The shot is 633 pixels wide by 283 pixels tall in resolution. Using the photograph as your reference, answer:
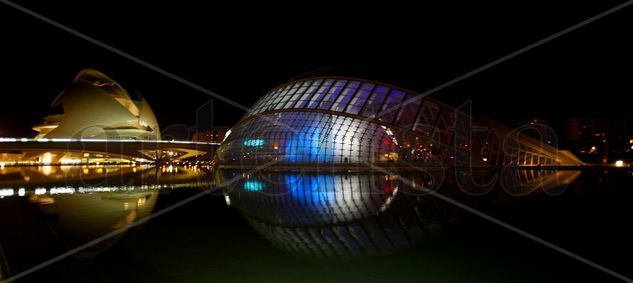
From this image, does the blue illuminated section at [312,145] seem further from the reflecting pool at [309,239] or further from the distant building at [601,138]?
the distant building at [601,138]

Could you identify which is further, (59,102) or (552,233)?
(59,102)

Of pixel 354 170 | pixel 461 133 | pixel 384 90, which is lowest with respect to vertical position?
pixel 354 170

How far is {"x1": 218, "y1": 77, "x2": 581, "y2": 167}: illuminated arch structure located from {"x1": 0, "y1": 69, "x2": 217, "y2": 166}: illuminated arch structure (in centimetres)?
3482

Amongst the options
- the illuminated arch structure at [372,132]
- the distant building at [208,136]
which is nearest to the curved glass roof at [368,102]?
the illuminated arch structure at [372,132]

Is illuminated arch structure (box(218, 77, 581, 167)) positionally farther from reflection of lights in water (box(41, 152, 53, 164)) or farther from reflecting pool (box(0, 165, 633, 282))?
reflection of lights in water (box(41, 152, 53, 164))

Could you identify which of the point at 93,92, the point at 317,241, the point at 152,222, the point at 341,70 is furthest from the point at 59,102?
the point at 317,241

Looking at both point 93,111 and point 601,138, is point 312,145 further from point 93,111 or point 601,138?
point 601,138

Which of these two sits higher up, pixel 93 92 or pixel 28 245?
pixel 93 92

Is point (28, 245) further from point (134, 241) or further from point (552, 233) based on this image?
point (552, 233)

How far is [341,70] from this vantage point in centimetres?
4106

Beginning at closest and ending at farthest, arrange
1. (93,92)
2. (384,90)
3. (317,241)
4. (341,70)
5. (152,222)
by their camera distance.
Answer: (317,241) < (152,222) < (384,90) < (341,70) < (93,92)

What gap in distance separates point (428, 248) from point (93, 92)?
70874mm

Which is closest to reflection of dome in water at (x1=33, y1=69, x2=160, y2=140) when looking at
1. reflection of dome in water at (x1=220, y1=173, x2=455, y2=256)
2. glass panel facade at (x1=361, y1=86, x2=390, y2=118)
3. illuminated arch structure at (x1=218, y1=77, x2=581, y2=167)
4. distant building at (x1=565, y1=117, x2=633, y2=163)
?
illuminated arch structure at (x1=218, y1=77, x2=581, y2=167)

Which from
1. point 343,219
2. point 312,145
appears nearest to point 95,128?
point 312,145
